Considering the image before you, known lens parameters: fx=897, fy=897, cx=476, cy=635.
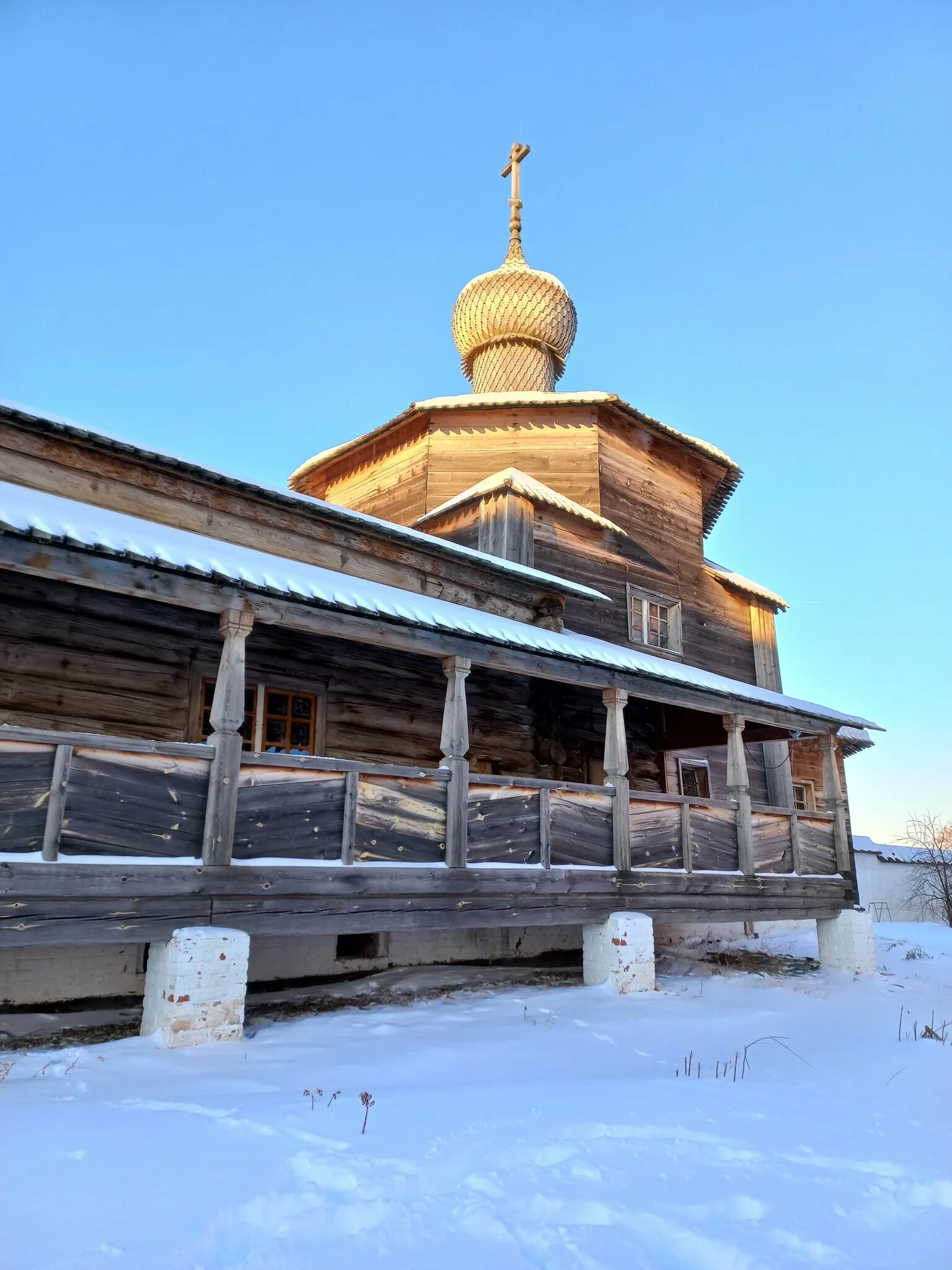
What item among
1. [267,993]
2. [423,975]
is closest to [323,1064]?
[267,993]

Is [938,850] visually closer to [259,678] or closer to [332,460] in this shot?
[332,460]

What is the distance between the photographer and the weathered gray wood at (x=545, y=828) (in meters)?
8.98

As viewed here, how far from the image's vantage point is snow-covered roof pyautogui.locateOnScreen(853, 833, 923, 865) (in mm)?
27438

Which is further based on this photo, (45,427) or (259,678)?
(259,678)

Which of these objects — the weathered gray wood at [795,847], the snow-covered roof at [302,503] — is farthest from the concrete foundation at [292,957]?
the snow-covered roof at [302,503]

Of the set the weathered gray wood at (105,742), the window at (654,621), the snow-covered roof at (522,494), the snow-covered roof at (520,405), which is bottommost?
the weathered gray wood at (105,742)

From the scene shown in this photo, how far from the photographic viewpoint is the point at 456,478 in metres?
16.7

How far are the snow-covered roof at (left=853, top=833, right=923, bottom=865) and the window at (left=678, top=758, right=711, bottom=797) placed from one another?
1012cm

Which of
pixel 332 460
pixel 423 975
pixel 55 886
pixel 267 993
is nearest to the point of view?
pixel 55 886

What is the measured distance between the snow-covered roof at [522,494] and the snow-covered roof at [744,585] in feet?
11.0

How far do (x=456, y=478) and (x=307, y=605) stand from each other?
966 centimetres

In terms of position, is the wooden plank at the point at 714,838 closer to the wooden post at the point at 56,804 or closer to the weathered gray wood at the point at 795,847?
the weathered gray wood at the point at 795,847

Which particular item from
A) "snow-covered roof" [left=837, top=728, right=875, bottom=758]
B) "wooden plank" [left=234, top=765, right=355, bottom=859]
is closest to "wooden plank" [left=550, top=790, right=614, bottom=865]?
"wooden plank" [left=234, top=765, right=355, bottom=859]

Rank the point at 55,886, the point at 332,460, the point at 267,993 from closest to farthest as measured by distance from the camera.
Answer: the point at 55,886
the point at 267,993
the point at 332,460
